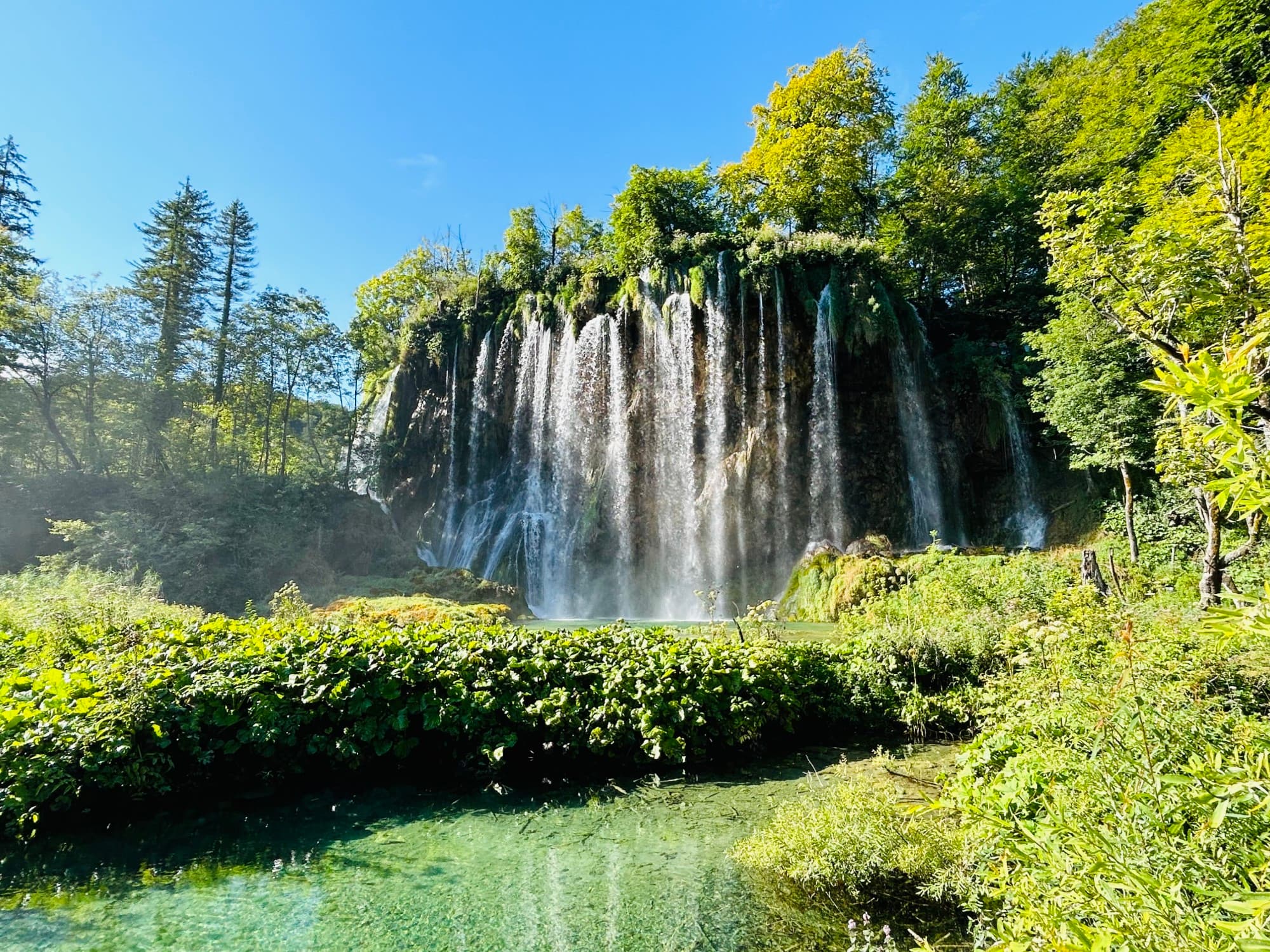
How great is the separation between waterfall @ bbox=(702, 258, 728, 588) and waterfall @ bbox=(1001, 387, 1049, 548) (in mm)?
9317

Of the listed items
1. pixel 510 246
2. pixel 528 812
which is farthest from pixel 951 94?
pixel 528 812

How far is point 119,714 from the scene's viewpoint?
15.8 ft

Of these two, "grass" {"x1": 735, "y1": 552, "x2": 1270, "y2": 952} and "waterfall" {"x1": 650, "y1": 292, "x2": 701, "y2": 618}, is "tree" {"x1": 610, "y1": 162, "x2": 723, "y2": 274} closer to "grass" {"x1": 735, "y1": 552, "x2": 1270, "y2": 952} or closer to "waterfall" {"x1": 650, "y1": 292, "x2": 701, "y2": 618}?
"waterfall" {"x1": 650, "y1": 292, "x2": 701, "y2": 618}

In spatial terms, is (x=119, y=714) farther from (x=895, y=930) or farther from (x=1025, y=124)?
(x=1025, y=124)

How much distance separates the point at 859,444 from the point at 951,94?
18.6 metres

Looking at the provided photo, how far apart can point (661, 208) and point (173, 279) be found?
74.8ft

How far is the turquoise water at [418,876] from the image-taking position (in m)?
3.36

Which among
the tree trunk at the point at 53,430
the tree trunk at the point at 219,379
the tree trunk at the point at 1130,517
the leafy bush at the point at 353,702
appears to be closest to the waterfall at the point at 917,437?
the tree trunk at the point at 1130,517

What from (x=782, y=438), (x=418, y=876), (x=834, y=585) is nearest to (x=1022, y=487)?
(x=782, y=438)

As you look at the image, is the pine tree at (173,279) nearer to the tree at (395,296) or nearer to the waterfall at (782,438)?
the tree at (395,296)

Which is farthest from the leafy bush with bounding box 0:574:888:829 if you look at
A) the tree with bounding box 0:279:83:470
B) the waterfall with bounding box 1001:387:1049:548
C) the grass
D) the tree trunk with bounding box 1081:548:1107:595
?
the tree with bounding box 0:279:83:470

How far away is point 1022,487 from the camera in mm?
20781

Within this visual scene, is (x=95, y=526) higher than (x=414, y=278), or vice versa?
(x=414, y=278)

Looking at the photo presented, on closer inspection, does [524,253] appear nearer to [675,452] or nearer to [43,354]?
[675,452]
